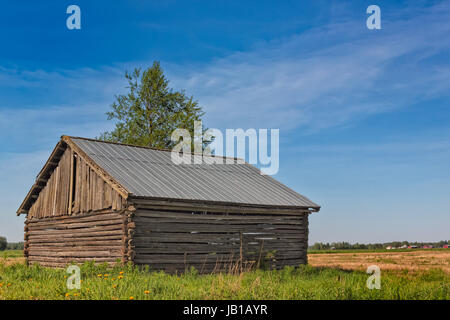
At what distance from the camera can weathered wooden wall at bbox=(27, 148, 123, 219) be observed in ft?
65.3

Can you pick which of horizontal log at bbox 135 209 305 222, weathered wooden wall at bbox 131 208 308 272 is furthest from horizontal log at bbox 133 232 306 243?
horizontal log at bbox 135 209 305 222

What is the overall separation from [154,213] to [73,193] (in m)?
5.22

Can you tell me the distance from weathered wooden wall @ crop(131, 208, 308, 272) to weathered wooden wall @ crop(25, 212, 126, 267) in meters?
1.05

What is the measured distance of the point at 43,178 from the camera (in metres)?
25.2

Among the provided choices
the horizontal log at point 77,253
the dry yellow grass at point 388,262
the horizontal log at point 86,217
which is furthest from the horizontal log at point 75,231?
the dry yellow grass at point 388,262

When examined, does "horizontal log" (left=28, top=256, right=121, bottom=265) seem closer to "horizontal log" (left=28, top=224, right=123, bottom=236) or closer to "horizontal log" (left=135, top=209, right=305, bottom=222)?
"horizontal log" (left=28, top=224, right=123, bottom=236)

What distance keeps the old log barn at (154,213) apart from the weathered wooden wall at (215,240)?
0.13ft

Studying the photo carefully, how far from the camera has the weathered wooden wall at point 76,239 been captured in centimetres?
1920

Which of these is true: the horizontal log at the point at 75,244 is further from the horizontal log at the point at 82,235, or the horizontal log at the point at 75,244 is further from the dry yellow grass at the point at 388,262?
the dry yellow grass at the point at 388,262
